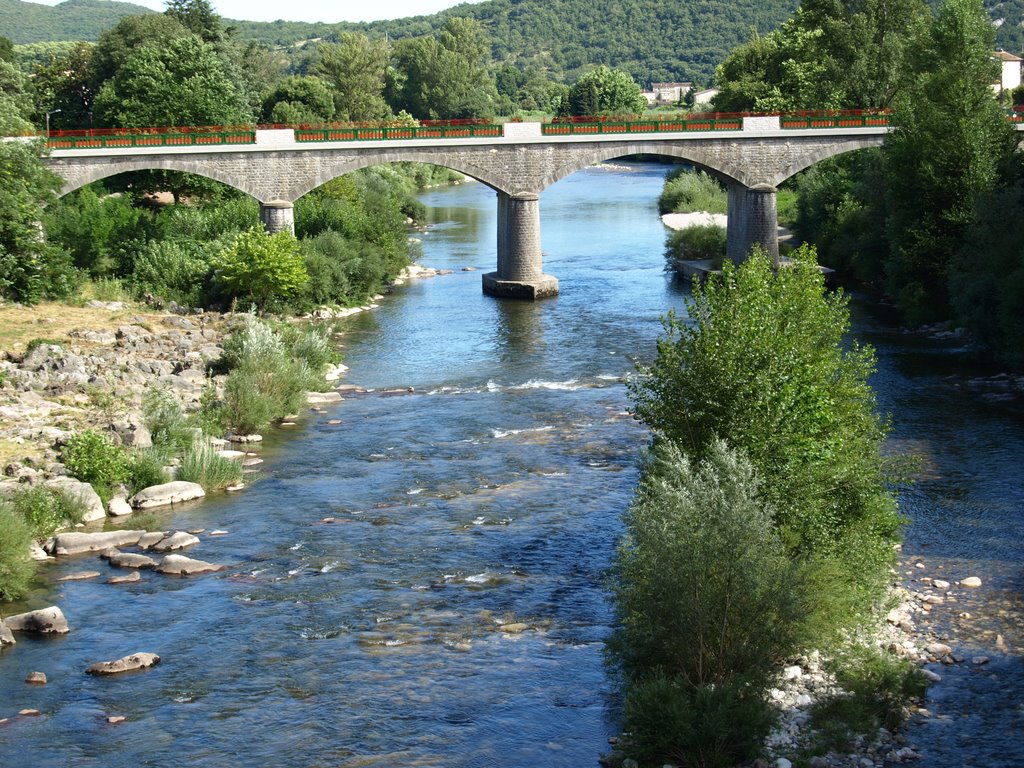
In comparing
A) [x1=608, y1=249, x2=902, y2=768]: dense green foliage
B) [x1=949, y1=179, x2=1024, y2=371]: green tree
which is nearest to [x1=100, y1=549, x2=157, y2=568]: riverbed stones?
[x1=608, y1=249, x2=902, y2=768]: dense green foliage

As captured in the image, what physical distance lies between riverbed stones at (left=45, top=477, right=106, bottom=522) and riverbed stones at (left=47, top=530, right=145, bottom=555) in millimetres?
924

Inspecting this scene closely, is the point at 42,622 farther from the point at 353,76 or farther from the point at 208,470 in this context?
the point at 353,76

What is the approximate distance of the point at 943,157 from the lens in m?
46.6

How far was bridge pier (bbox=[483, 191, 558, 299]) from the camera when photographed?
55.8 m

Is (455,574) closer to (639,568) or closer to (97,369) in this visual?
(639,568)

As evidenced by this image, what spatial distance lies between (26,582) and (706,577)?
13.3 m

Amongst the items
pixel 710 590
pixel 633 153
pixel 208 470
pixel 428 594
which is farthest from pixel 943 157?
pixel 710 590

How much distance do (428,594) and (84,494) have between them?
8.90m

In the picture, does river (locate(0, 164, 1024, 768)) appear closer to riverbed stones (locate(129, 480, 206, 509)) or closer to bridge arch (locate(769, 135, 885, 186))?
riverbed stones (locate(129, 480, 206, 509))

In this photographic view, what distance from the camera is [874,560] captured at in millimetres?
22250

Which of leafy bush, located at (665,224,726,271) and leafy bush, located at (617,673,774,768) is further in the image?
leafy bush, located at (665,224,726,271)

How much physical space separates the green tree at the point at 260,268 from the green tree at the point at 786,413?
27172mm

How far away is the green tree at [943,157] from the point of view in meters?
46.4

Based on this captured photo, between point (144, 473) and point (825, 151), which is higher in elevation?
point (825, 151)
